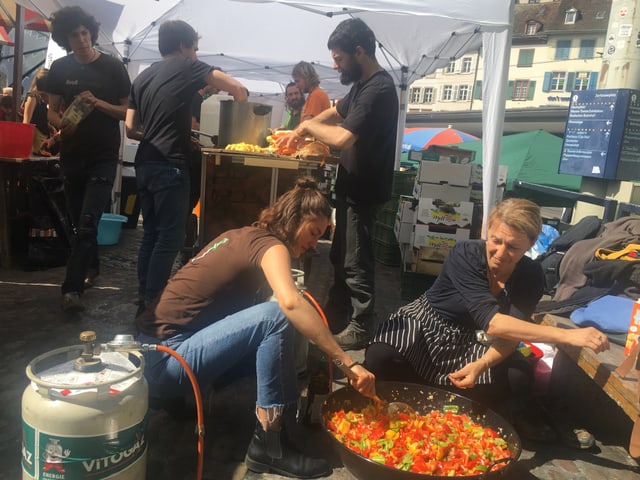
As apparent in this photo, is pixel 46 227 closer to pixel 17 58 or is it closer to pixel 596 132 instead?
pixel 17 58

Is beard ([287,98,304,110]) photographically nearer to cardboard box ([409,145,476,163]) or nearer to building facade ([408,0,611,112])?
cardboard box ([409,145,476,163])

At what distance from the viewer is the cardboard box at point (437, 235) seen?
17.3 ft

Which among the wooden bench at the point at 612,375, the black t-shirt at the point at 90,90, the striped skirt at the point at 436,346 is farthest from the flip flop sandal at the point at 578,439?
the black t-shirt at the point at 90,90

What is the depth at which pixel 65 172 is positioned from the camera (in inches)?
155

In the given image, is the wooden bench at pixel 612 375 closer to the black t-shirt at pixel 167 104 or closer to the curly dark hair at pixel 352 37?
the curly dark hair at pixel 352 37

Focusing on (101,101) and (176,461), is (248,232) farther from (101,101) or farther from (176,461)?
(101,101)

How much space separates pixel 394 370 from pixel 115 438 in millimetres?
1538

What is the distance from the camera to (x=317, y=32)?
875 centimetres

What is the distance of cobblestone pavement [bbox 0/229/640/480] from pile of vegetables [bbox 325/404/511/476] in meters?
0.23

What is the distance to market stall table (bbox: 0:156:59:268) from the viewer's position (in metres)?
4.83

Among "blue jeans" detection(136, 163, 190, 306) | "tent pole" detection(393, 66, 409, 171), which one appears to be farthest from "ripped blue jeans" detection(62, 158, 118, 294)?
"tent pole" detection(393, 66, 409, 171)

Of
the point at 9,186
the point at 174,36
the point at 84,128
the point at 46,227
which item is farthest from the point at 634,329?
the point at 9,186

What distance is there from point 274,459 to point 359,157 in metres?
2.08

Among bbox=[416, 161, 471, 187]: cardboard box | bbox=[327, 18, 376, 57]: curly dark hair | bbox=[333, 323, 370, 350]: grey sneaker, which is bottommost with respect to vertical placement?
bbox=[333, 323, 370, 350]: grey sneaker
